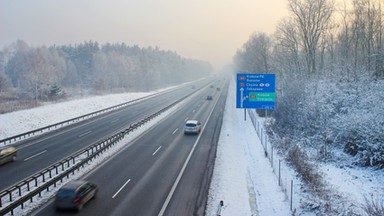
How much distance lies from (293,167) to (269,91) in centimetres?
1366

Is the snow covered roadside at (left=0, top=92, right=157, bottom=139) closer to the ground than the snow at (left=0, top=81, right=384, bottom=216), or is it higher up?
higher up

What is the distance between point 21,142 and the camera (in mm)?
32938

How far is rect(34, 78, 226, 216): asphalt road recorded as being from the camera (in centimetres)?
1661

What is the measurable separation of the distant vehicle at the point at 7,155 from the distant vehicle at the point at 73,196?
10.8 m

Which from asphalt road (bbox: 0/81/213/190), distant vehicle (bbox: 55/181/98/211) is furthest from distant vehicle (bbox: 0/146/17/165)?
distant vehicle (bbox: 55/181/98/211)

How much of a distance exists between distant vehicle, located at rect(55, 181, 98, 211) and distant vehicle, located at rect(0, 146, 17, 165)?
10845 mm

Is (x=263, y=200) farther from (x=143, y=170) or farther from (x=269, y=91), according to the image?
(x=269, y=91)

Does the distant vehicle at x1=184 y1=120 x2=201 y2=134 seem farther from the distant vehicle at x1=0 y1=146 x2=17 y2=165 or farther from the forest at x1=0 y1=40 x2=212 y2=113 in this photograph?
the forest at x1=0 y1=40 x2=212 y2=113

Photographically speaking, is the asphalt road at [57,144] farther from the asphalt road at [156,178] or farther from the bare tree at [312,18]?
the bare tree at [312,18]

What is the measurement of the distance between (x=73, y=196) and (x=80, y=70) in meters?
144

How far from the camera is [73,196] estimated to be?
624 inches

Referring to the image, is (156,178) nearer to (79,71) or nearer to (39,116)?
(39,116)

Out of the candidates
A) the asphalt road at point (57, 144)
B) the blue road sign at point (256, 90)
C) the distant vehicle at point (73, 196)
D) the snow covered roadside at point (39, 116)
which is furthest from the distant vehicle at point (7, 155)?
the blue road sign at point (256, 90)

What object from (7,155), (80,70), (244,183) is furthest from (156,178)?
(80,70)
